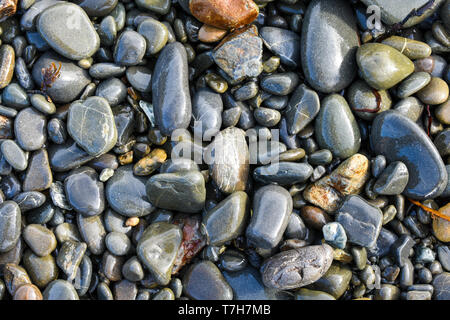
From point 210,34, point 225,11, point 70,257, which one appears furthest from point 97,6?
point 70,257

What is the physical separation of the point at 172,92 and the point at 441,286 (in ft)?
9.09

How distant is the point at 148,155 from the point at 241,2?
5.12 ft

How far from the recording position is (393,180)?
319 centimetres

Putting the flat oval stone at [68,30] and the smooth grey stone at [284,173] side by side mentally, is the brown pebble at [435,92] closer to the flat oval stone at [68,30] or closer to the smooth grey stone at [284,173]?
the smooth grey stone at [284,173]

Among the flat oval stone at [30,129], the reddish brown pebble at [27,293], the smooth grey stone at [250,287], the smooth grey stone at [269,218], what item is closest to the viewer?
the reddish brown pebble at [27,293]

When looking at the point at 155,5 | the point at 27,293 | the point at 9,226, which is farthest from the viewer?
the point at 155,5

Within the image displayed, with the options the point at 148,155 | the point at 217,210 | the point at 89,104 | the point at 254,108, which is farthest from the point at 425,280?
the point at 89,104

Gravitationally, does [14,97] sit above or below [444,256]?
above

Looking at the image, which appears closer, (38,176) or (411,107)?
(38,176)

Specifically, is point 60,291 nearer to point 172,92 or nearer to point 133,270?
point 133,270

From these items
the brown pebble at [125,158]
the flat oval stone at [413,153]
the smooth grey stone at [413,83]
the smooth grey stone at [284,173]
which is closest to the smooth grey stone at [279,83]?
the smooth grey stone at [284,173]

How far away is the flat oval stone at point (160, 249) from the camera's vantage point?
3.04 metres

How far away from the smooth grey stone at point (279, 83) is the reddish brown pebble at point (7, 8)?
2226 mm

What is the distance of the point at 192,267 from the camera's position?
3180 millimetres
